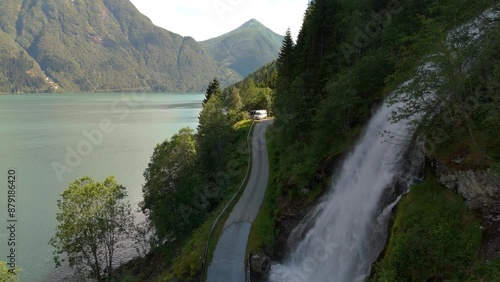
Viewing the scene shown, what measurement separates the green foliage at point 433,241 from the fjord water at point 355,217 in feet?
7.75

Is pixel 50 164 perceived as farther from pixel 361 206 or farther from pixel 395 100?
Answer: pixel 395 100

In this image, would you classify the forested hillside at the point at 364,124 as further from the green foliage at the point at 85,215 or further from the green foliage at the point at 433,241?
the green foliage at the point at 85,215

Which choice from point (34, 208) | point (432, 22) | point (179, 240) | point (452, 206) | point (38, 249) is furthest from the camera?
point (34, 208)

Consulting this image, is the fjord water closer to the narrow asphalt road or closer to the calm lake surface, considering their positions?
the narrow asphalt road

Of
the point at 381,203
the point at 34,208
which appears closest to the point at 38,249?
the point at 34,208

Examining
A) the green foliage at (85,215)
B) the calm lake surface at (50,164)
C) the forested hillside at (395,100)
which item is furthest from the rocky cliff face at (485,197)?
the calm lake surface at (50,164)

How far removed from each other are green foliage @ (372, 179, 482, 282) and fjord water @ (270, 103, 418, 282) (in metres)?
2.36

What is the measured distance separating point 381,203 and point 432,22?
9.66 meters

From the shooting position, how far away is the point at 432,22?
713 inches

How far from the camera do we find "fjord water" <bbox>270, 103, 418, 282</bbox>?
1894cm

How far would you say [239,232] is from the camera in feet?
92.9

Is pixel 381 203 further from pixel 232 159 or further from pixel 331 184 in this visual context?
pixel 232 159

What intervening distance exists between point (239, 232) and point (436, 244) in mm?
16901

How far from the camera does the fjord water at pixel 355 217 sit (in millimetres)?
18938
